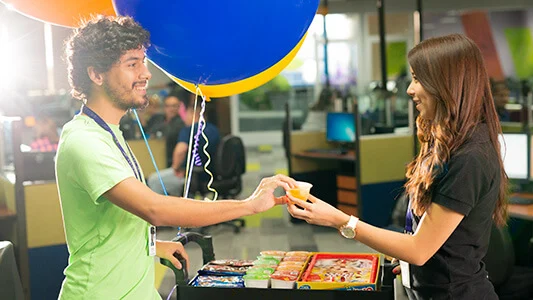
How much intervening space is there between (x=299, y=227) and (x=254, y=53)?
5.35 m

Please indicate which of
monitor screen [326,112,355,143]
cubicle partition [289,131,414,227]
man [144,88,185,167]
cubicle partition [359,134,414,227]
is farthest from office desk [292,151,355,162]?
man [144,88,185,167]

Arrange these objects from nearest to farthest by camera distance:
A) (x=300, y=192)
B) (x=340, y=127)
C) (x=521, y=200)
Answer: (x=300, y=192) → (x=521, y=200) → (x=340, y=127)

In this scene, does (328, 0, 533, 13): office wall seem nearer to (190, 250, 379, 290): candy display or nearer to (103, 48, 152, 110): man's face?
(190, 250, 379, 290): candy display

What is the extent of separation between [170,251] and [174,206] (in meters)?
0.44

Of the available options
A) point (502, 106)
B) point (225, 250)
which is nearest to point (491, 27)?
point (502, 106)

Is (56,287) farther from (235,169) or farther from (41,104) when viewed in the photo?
(41,104)

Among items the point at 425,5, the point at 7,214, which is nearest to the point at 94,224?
the point at 7,214

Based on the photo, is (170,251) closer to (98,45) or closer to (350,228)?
(350,228)

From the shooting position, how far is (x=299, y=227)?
23.4 ft

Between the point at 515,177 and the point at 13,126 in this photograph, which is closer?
the point at 13,126

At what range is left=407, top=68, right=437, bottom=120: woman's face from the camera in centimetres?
173

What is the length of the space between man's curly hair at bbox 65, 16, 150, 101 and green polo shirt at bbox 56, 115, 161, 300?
11cm

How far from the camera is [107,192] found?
1.56 metres

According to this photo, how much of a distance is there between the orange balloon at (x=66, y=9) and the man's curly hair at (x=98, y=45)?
38cm
